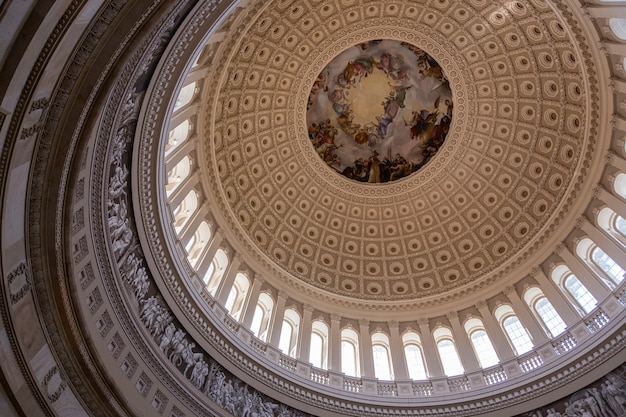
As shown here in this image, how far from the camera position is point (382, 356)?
2209cm

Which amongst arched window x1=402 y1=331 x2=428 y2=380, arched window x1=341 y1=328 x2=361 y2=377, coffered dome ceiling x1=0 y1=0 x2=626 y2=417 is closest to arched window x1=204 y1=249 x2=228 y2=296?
coffered dome ceiling x1=0 y1=0 x2=626 y2=417

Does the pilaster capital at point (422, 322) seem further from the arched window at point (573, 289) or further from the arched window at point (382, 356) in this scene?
the arched window at point (573, 289)

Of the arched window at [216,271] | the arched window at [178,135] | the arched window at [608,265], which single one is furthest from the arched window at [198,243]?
the arched window at [608,265]

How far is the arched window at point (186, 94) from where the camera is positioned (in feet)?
60.6

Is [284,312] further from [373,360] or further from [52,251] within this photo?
[52,251]

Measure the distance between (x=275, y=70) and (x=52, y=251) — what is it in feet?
58.9

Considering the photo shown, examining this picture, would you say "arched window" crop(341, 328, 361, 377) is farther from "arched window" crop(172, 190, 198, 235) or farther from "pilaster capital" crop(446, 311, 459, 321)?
"arched window" crop(172, 190, 198, 235)

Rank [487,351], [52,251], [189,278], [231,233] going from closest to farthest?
[52,251]
[189,278]
[487,351]
[231,233]

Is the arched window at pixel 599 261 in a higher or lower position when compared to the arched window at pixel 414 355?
higher

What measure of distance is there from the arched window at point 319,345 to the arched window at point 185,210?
297 inches

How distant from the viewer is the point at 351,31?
26438 mm

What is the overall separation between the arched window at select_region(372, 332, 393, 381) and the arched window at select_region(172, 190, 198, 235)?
33.1ft

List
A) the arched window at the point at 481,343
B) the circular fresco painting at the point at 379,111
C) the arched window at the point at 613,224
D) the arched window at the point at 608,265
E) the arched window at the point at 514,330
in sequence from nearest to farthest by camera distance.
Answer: the arched window at the point at 608,265
the arched window at the point at 613,224
the arched window at the point at 514,330
the arched window at the point at 481,343
the circular fresco painting at the point at 379,111

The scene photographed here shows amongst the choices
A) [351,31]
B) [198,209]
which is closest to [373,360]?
[198,209]
